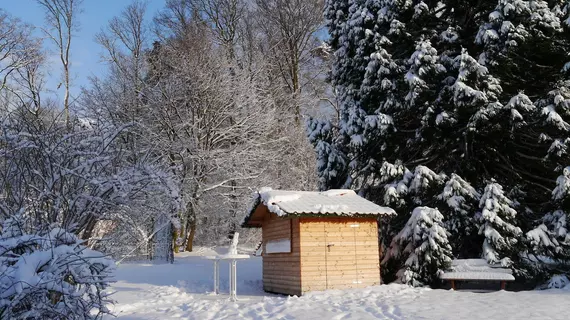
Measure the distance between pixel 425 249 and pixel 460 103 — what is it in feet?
13.5

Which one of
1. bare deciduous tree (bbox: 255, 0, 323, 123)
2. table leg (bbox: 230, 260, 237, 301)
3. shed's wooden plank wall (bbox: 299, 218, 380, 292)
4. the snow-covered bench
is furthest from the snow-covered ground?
bare deciduous tree (bbox: 255, 0, 323, 123)

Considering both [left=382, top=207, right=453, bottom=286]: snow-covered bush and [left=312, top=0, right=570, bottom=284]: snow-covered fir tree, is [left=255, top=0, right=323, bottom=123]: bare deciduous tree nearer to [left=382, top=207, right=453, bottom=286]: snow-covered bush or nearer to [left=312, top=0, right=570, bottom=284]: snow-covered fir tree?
[left=312, top=0, right=570, bottom=284]: snow-covered fir tree

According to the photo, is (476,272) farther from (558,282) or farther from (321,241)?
(321,241)

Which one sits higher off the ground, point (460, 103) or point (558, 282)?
point (460, 103)

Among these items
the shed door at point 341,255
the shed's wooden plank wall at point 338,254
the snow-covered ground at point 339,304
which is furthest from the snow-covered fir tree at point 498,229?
the shed door at point 341,255

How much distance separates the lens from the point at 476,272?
1285 centimetres

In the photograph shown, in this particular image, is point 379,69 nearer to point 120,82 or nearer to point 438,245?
point 438,245

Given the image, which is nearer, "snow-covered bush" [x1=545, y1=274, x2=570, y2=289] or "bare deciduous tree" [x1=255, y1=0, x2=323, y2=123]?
"snow-covered bush" [x1=545, y1=274, x2=570, y2=289]

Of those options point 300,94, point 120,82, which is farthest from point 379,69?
point 120,82

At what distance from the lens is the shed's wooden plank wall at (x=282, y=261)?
12.6 metres

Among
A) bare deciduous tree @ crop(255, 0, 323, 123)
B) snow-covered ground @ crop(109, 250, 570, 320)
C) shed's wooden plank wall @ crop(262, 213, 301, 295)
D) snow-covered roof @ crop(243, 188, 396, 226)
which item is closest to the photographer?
snow-covered ground @ crop(109, 250, 570, 320)

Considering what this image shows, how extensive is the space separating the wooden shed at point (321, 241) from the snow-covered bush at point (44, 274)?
7.61 metres

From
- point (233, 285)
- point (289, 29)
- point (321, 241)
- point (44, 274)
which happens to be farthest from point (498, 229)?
point (289, 29)

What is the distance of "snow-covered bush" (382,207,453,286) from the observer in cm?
1317
